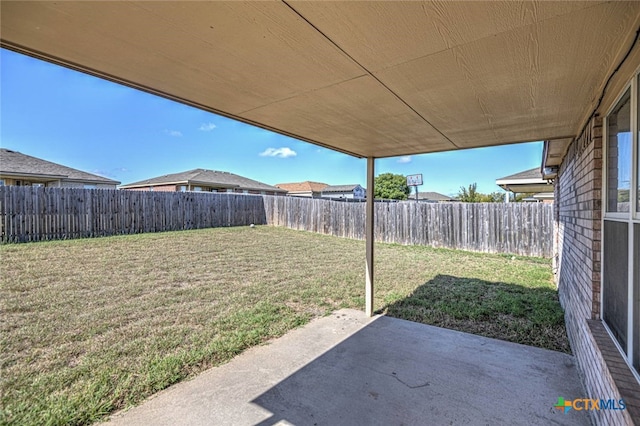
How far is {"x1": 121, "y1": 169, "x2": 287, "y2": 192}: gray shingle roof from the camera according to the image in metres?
20.8

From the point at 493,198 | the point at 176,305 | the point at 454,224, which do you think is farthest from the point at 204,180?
the point at 493,198

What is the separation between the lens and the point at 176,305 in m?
4.70

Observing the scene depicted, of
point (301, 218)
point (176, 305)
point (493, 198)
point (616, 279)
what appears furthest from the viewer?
point (493, 198)

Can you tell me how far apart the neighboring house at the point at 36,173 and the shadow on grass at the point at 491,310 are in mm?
15930

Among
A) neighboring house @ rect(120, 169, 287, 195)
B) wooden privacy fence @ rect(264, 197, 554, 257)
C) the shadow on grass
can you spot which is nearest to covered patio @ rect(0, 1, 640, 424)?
the shadow on grass

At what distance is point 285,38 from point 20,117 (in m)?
15.0

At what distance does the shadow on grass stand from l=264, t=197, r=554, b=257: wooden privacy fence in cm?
391

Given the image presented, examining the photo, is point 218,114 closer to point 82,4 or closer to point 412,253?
point 82,4

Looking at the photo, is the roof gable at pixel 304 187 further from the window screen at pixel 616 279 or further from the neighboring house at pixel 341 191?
the window screen at pixel 616 279

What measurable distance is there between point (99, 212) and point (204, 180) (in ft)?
34.7

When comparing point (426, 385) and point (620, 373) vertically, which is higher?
point (620, 373)

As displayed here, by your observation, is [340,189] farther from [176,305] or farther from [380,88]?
[380,88]

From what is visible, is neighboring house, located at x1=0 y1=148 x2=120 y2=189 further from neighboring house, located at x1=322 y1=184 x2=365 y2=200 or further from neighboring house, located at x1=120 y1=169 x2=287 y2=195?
neighboring house, located at x1=322 y1=184 x2=365 y2=200

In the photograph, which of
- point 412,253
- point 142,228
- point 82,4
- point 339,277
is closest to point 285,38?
point 82,4
